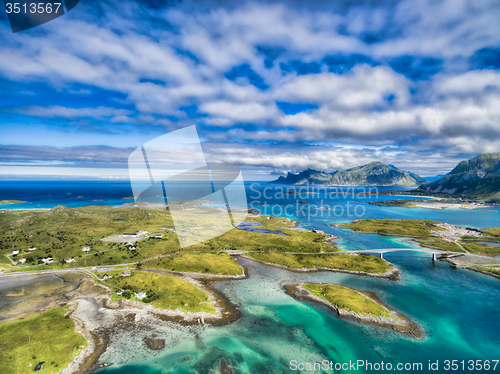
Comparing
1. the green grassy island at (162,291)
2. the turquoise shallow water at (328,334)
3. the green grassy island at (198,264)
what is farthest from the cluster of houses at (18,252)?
the turquoise shallow water at (328,334)

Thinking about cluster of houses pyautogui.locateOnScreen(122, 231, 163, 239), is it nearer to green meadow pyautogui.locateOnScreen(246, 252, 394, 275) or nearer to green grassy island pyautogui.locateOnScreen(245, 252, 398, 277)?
green grassy island pyautogui.locateOnScreen(245, 252, 398, 277)

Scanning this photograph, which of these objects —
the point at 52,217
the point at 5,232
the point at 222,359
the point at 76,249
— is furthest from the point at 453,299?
the point at 52,217

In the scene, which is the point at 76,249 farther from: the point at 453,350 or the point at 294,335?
the point at 453,350

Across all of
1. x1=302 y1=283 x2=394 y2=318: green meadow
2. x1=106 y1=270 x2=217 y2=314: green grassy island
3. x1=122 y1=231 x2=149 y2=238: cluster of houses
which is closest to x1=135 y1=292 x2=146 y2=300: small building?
x1=106 y1=270 x2=217 y2=314: green grassy island

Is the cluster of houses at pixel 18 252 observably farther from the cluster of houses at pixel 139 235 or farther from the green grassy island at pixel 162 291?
the cluster of houses at pixel 139 235

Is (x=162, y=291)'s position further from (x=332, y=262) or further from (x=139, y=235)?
(x=139, y=235)
